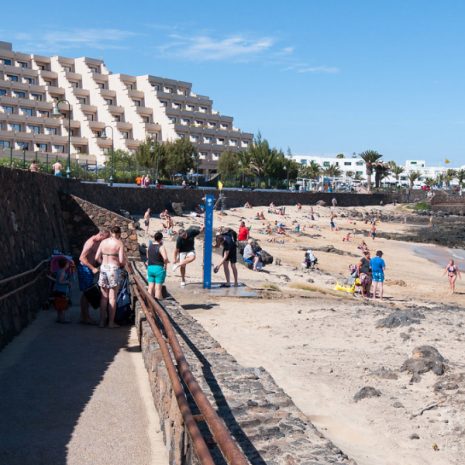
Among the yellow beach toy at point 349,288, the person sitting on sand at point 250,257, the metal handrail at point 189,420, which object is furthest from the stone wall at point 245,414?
the person sitting on sand at point 250,257

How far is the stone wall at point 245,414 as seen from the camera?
492 cm

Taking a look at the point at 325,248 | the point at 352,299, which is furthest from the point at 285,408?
the point at 325,248

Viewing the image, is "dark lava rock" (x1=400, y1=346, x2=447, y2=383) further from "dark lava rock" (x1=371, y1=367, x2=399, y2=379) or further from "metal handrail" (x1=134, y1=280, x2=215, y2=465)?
"metal handrail" (x1=134, y1=280, x2=215, y2=465)

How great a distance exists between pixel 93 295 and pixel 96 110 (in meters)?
76.8

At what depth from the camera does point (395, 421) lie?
8.30 metres

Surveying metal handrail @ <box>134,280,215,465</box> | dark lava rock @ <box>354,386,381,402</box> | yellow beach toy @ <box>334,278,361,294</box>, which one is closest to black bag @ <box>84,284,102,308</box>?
dark lava rock @ <box>354,386,381,402</box>

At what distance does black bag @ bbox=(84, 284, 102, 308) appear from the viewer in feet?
39.6

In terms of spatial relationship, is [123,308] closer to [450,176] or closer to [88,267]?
[88,267]

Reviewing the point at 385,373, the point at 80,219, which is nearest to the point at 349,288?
the point at 80,219

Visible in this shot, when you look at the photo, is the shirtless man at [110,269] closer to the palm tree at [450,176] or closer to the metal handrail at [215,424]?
the metal handrail at [215,424]

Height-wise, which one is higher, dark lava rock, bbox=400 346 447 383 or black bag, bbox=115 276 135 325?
black bag, bbox=115 276 135 325

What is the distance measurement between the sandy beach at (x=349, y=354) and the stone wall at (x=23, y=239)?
3.17m

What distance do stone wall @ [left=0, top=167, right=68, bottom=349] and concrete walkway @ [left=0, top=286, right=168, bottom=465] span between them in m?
0.53

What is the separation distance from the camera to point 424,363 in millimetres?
10219
